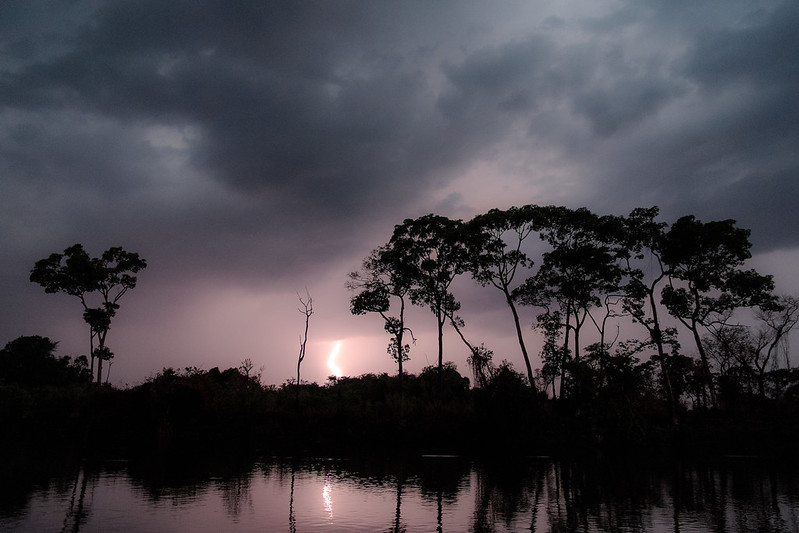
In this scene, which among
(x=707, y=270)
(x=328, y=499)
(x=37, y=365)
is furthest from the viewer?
(x=37, y=365)

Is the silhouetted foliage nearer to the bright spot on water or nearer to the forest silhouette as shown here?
the forest silhouette

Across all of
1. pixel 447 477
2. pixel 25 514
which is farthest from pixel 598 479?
pixel 25 514

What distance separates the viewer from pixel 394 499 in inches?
695

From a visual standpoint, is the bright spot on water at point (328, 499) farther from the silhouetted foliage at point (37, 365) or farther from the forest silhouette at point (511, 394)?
the silhouetted foliage at point (37, 365)

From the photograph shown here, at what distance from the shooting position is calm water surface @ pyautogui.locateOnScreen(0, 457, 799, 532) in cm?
1368

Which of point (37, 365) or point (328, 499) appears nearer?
point (328, 499)

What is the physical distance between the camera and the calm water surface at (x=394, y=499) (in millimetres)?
13680

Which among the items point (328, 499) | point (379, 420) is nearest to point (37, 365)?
point (379, 420)

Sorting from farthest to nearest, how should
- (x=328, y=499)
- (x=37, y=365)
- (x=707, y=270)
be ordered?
(x=37, y=365), (x=707, y=270), (x=328, y=499)

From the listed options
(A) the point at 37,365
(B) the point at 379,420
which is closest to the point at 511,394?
(B) the point at 379,420

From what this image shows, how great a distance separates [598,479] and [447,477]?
21.2 feet

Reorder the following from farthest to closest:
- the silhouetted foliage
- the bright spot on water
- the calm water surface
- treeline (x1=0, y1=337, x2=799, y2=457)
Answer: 1. the silhouetted foliage
2. treeline (x1=0, y1=337, x2=799, y2=457)
3. the bright spot on water
4. the calm water surface

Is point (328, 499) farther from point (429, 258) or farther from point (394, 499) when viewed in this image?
point (429, 258)

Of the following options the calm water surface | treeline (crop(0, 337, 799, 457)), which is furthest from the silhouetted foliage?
the calm water surface
